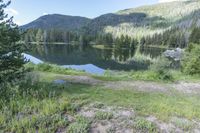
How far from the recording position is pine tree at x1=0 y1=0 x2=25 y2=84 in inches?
453

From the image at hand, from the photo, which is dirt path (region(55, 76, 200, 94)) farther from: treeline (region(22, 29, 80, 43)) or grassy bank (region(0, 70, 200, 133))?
treeline (region(22, 29, 80, 43))

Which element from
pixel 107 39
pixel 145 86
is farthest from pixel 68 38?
pixel 145 86

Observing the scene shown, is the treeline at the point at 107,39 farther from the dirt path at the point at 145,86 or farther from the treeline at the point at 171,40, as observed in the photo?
the dirt path at the point at 145,86

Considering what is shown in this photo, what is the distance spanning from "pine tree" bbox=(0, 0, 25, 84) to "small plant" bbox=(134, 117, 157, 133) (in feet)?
22.0

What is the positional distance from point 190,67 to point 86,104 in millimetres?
23909

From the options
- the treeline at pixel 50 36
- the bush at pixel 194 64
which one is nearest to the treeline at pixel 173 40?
the treeline at pixel 50 36

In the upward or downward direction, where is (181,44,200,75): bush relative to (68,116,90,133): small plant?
downward

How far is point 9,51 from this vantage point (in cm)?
1187

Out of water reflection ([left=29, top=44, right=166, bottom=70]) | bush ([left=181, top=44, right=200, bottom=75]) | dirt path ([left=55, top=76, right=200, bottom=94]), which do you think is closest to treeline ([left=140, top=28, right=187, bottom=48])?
water reflection ([left=29, top=44, right=166, bottom=70])

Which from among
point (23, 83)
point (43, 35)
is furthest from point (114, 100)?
point (43, 35)

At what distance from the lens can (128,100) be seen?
1061cm

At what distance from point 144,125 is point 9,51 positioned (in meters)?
7.79

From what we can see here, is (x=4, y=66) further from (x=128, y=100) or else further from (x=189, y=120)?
(x=189, y=120)

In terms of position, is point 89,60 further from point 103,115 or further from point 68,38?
point 68,38
